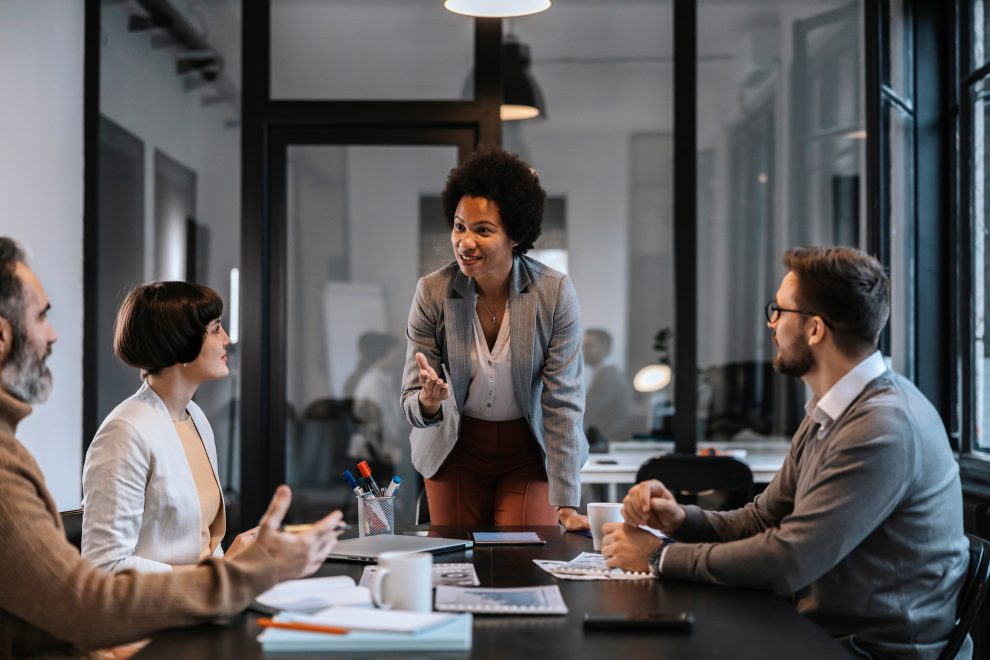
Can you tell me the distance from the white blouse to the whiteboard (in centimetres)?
188

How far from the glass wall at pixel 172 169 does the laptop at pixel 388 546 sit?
2867 millimetres

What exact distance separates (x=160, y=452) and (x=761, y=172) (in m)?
3.90

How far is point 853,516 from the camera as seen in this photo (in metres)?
1.81

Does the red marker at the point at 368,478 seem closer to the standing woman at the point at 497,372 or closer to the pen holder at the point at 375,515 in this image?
the pen holder at the point at 375,515

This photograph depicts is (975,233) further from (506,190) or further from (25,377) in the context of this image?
(25,377)

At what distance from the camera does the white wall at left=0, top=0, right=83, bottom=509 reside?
→ 13.6ft

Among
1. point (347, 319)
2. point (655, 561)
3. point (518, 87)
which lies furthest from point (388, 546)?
point (518, 87)

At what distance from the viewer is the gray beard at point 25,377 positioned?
1.53 meters

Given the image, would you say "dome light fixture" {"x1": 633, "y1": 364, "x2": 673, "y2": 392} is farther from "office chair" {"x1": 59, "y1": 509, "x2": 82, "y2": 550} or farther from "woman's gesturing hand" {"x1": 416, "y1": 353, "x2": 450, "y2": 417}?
"office chair" {"x1": 59, "y1": 509, "x2": 82, "y2": 550}

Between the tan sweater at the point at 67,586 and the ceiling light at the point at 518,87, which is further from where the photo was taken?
the ceiling light at the point at 518,87

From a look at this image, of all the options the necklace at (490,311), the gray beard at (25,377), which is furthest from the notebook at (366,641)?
the necklace at (490,311)

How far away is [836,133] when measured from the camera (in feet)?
16.5

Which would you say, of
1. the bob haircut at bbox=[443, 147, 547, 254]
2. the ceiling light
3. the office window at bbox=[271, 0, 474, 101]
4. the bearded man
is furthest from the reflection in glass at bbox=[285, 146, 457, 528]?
the bearded man

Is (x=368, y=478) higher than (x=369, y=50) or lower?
lower
